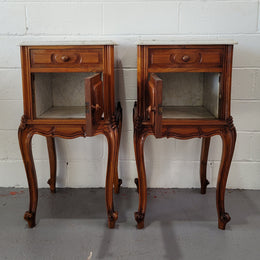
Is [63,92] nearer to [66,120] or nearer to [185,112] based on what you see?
[66,120]

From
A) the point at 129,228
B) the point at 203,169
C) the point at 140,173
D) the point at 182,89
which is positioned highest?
the point at 182,89

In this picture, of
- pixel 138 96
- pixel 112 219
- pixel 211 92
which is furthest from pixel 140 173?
pixel 211 92

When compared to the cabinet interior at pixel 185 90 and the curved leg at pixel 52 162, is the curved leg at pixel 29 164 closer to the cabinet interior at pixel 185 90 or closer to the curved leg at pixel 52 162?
the curved leg at pixel 52 162

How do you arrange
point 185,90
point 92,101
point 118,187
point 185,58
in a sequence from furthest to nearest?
point 118,187 → point 185,90 → point 185,58 → point 92,101

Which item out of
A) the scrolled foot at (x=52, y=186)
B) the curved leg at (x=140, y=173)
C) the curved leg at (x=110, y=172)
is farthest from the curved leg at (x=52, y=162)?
the curved leg at (x=140, y=173)

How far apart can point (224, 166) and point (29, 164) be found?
1.09m

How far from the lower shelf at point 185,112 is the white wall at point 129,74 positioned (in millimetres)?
334

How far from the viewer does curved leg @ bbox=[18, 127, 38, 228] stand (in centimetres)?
190

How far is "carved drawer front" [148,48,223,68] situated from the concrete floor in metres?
0.91

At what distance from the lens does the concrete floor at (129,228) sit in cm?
174

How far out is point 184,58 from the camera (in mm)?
1837

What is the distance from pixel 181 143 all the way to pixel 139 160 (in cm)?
67

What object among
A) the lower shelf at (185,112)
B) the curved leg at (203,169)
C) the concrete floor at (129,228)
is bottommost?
the concrete floor at (129,228)

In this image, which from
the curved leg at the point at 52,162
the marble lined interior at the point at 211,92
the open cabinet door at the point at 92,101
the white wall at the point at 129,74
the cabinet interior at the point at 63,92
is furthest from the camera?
the curved leg at the point at 52,162
